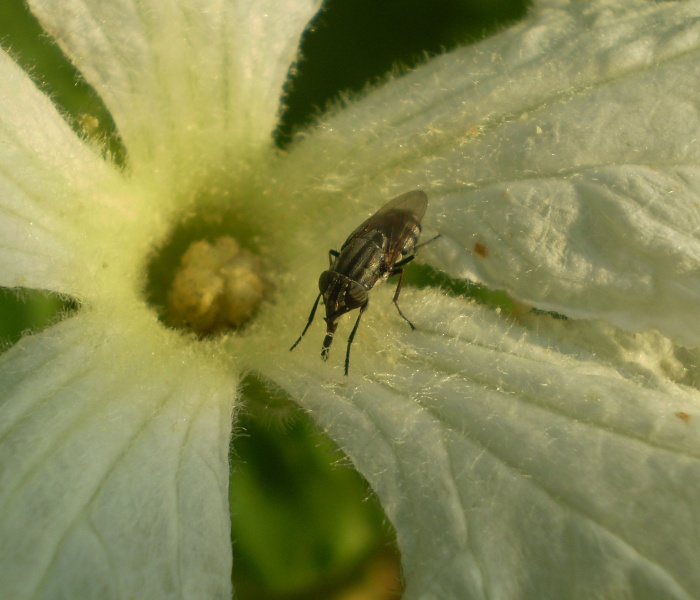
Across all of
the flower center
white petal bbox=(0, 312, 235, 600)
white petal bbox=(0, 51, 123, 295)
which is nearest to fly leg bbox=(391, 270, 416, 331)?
the flower center

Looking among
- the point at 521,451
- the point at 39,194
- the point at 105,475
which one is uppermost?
the point at 39,194

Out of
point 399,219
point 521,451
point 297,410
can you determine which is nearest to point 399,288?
point 399,219

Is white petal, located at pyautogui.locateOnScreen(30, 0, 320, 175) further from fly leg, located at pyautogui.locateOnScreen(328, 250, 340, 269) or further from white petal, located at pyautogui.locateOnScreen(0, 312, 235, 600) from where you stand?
white petal, located at pyautogui.locateOnScreen(0, 312, 235, 600)

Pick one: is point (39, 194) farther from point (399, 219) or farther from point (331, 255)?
point (399, 219)

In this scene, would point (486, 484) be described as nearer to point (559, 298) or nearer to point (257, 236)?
point (559, 298)

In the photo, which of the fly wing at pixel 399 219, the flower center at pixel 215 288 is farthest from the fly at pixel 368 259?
the flower center at pixel 215 288
